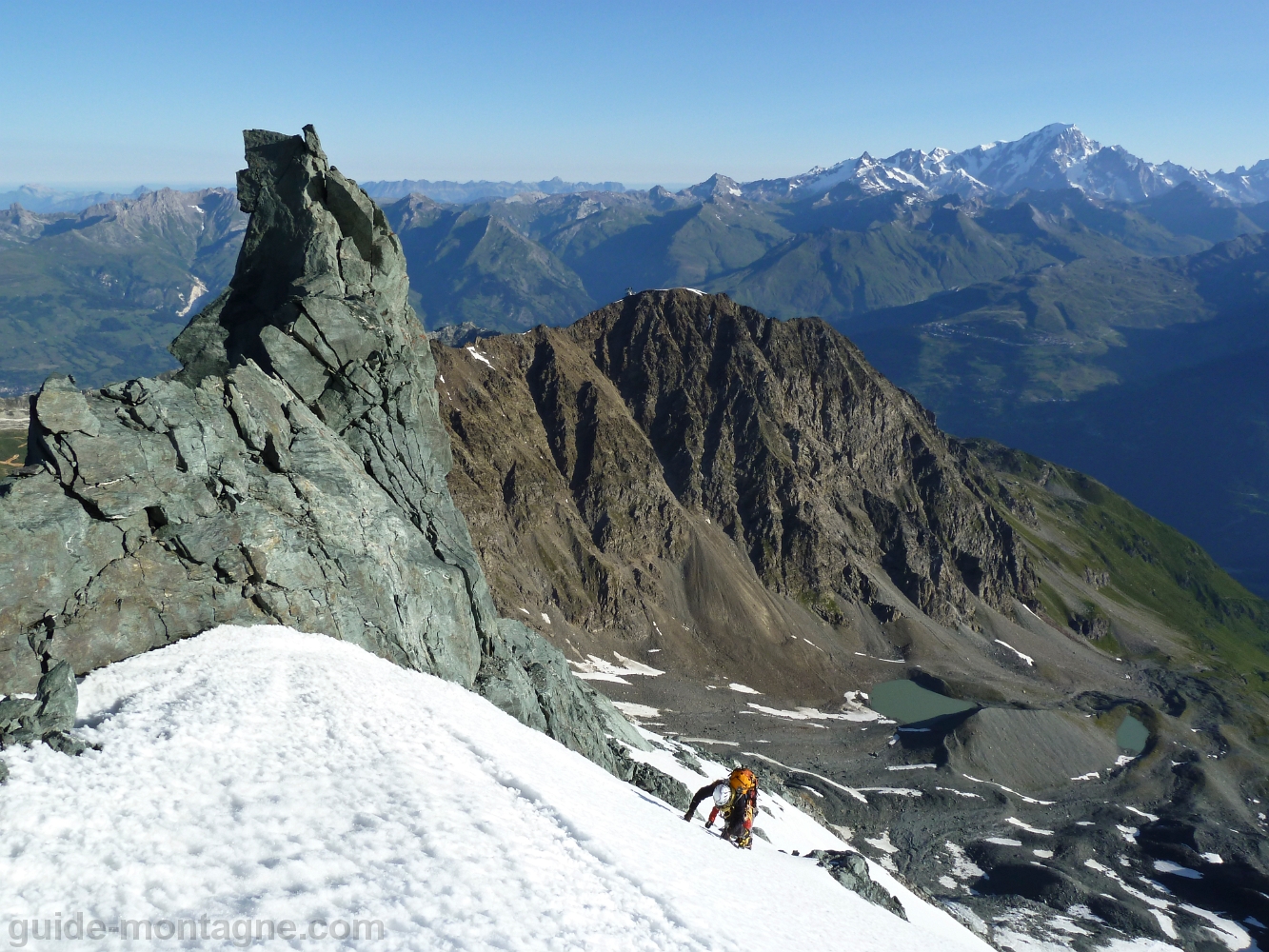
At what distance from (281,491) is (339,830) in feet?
65.1

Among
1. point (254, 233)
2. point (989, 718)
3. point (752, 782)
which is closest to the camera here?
point (752, 782)

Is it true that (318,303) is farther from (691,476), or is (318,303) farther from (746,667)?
(691,476)

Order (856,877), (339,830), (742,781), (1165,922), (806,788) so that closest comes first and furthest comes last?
(339,830) → (742,781) → (856,877) → (1165,922) → (806,788)

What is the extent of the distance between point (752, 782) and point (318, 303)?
32716 mm

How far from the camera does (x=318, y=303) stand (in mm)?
41750

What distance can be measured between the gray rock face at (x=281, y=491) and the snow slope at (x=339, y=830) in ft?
9.38

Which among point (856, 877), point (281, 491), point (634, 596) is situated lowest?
point (634, 596)

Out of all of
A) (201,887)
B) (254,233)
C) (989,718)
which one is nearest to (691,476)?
(989,718)

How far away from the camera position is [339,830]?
1775 cm

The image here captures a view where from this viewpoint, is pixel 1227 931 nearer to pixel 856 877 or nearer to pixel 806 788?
pixel 806 788

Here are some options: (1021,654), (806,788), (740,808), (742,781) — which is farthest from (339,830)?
(1021,654)

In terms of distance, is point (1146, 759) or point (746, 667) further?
point (746, 667)

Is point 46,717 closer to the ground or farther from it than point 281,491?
closer to the ground

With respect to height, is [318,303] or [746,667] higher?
[318,303]
